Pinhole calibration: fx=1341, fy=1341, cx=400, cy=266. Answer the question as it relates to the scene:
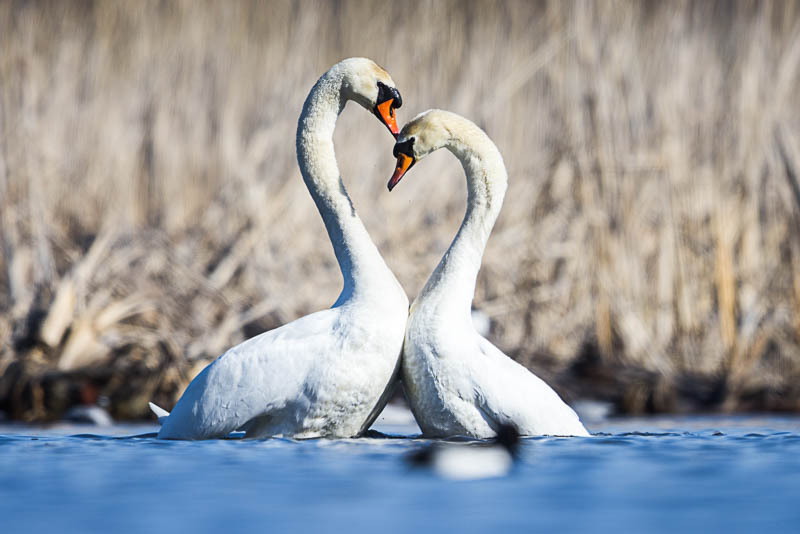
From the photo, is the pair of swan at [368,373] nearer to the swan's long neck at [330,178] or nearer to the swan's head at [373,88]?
the swan's long neck at [330,178]

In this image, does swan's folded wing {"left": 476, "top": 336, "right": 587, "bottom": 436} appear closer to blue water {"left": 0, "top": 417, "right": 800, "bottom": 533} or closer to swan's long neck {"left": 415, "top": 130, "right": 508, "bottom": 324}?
blue water {"left": 0, "top": 417, "right": 800, "bottom": 533}

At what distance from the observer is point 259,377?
5.32 metres

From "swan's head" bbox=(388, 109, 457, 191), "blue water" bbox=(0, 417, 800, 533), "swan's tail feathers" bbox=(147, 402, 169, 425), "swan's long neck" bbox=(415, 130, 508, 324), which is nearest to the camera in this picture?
"blue water" bbox=(0, 417, 800, 533)

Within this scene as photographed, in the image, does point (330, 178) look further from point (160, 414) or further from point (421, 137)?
point (160, 414)

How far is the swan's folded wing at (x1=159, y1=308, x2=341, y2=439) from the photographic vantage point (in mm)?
5312

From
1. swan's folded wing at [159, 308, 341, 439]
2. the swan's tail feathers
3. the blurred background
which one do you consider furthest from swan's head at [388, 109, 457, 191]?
the blurred background

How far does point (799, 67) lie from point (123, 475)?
Answer: 252 inches

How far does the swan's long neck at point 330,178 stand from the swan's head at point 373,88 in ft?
0.19

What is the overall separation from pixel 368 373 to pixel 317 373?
0.70 ft

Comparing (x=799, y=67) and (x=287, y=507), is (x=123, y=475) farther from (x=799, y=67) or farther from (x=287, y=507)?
(x=799, y=67)

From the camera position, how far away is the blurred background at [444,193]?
8.63 m

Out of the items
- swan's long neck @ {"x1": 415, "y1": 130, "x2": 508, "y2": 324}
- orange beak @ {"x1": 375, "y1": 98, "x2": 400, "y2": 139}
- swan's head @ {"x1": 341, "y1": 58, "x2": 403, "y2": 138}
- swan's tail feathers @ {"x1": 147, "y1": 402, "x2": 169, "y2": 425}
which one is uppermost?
swan's head @ {"x1": 341, "y1": 58, "x2": 403, "y2": 138}

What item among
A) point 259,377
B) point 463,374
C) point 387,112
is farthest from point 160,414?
point 387,112

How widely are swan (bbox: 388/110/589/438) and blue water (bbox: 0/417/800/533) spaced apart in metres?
0.15
